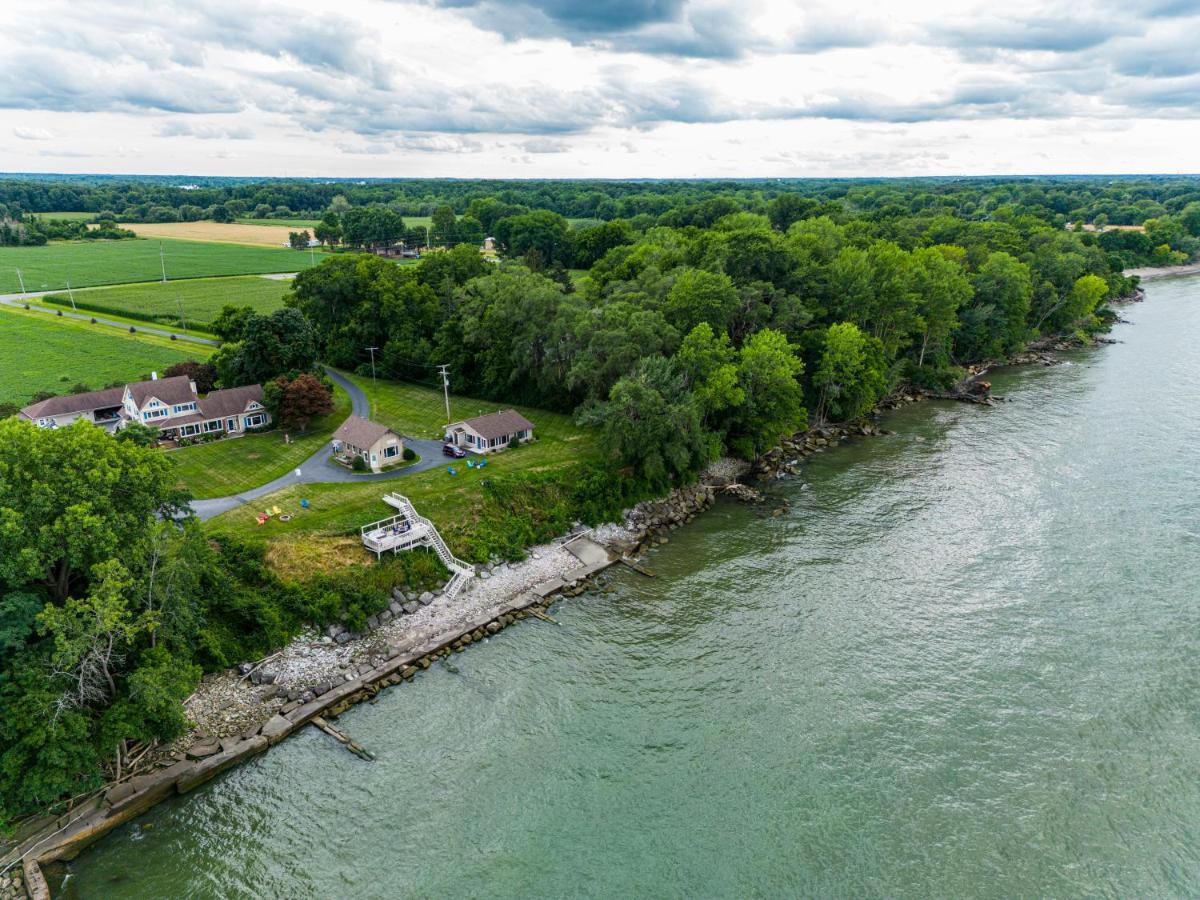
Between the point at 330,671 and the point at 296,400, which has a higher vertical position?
the point at 296,400

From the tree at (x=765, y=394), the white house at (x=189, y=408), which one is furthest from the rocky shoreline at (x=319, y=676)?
the white house at (x=189, y=408)

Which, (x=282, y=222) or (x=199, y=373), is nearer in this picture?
(x=199, y=373)

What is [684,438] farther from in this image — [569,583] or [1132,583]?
[1132,583]

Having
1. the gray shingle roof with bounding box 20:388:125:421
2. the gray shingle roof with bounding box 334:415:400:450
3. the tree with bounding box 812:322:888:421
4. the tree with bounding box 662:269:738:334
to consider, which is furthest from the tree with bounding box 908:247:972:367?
the gray shingle roof with bounding box 20:388:125:421

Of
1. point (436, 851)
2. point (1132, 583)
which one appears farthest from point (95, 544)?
point (1132, 583)

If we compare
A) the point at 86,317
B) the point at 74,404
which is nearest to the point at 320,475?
the point at 74,404

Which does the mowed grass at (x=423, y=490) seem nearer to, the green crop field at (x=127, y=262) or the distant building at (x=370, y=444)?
the distant building at (x=370, y=444)

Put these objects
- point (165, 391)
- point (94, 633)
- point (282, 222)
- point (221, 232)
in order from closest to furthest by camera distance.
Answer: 1. point (94, 633)
2. point (165, 391)
3. point (221, 232)
4. point (282, 222)

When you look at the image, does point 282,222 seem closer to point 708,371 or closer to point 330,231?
point 330,231
